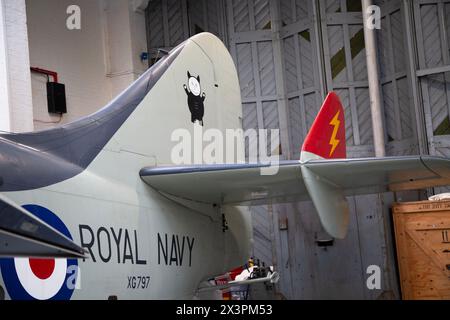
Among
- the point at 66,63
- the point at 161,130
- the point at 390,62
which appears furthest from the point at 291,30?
the point at 161,130

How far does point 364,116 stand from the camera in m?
10.4

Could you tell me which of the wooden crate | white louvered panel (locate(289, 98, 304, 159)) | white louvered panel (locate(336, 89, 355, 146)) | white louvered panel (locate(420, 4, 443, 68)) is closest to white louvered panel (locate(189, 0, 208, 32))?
white louvered panel (locate(289, 98, 304, 159))

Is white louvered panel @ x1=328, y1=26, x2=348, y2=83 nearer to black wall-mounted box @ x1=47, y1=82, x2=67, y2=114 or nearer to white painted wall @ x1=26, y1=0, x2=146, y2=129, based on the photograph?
white painted wall @ x1=26, y1=0, x2=146, y2=129

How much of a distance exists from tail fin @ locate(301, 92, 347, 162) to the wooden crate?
3243 millimetres

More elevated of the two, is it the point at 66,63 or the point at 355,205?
the point at 66,63

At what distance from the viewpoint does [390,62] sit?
1009 cm

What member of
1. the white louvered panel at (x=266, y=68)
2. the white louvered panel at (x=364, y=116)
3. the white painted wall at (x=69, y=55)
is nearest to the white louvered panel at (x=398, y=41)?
the white louvered panel at (x=364, y=116)

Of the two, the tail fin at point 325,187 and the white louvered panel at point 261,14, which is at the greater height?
the white louvered panel at point 261,14

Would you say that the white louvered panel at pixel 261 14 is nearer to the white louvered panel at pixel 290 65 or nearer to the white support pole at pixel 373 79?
the white louvered panel at pixel 290 65

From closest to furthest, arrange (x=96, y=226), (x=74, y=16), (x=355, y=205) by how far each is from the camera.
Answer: (x=96, y=226) < (x=355, y=205) < (x=74, y=16)

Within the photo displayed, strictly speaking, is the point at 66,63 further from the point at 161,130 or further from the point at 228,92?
the point at 161,130

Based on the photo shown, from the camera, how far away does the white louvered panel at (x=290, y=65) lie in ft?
35.6

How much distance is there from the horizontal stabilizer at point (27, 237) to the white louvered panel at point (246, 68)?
857 centimetres
